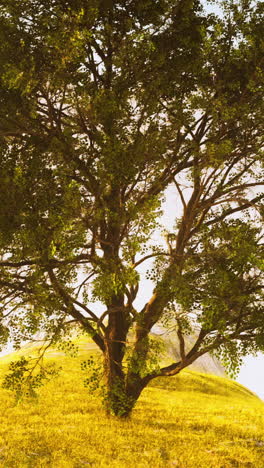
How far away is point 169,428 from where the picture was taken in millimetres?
22344

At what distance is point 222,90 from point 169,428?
53.6ft

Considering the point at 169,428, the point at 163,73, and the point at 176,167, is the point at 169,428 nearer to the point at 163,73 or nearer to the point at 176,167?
the point at 176,167

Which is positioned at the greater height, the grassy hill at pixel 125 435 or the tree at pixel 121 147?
the tree at pixel 121 147

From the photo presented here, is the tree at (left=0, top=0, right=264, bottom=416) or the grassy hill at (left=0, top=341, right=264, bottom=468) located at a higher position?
the tree at (left=0, top=0, right=264, bottom=416)

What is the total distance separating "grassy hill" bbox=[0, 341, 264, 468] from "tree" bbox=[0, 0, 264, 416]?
6.37 ft

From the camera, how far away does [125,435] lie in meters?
19.4

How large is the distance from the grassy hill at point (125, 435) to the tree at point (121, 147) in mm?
1942

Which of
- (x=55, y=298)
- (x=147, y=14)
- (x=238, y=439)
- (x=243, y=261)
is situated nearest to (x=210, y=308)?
(x=243, y=261)

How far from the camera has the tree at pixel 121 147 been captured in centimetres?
1573

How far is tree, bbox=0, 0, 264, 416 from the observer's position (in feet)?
51.6

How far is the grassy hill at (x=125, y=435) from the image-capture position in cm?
1673

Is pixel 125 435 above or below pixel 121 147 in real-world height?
below

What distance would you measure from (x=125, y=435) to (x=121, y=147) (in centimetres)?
1237

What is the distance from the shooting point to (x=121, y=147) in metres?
16.0
